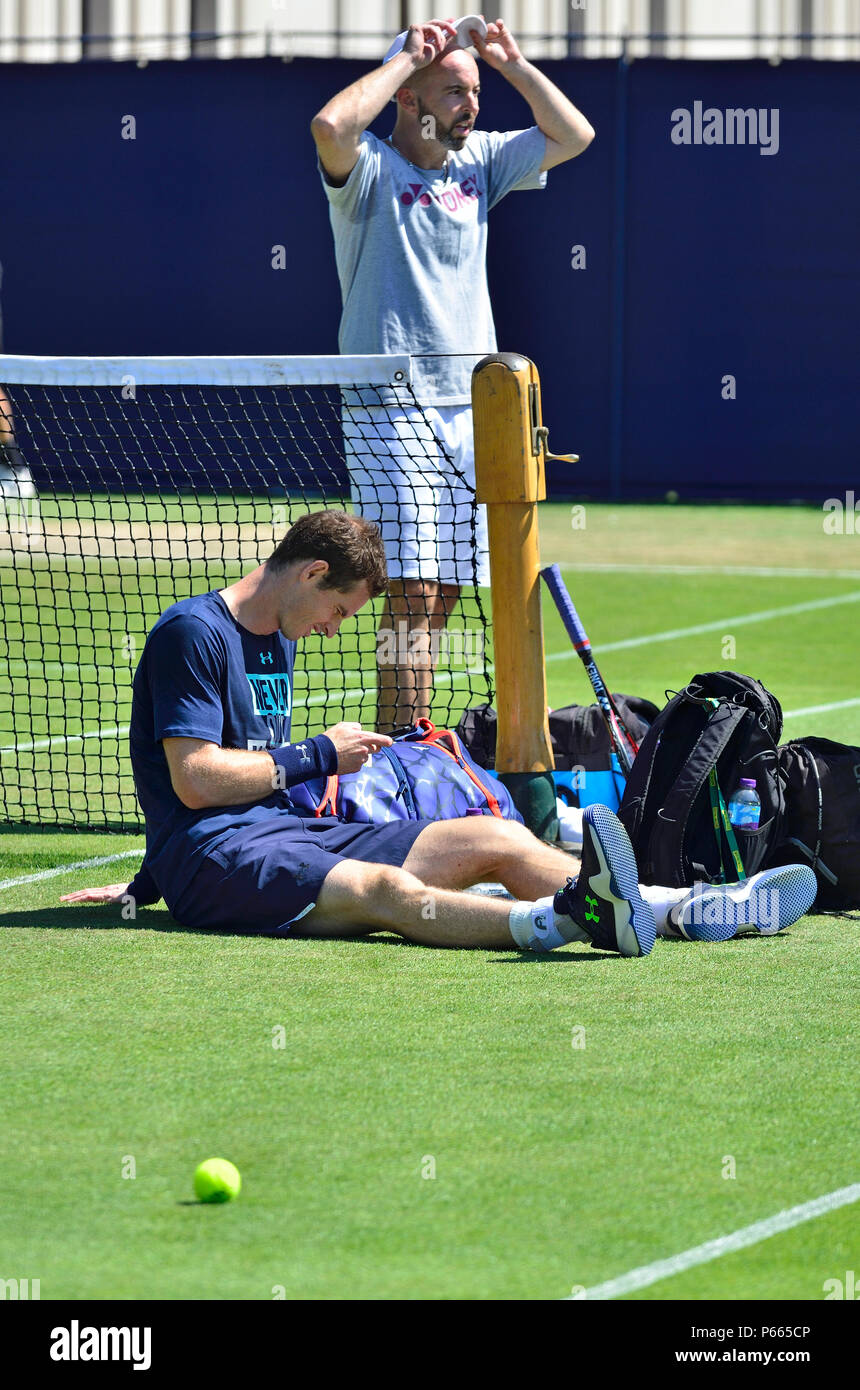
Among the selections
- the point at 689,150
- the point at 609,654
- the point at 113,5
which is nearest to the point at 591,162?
the point at 689,150

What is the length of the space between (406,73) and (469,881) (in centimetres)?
299

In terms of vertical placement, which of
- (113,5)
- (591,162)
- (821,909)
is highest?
(113,5)

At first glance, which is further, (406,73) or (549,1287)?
(406,73)

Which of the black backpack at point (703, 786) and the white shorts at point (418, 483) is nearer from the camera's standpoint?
the black backpack at point (703, 786)

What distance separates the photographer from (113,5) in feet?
81.3

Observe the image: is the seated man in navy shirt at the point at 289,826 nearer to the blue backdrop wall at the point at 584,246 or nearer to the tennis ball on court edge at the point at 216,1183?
the tennis ball on court edge at the point at 216,1183

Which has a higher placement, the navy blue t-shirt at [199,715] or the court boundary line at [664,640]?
the navy blue t-shirt at [199,715]

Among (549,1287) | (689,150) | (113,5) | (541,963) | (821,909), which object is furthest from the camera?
(113,5)

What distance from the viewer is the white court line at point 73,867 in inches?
258

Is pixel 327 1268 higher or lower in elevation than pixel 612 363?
lower

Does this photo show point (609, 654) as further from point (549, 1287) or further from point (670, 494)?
point (670, 494)

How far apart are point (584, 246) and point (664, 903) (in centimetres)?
1629

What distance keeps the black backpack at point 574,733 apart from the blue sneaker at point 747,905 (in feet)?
4.41

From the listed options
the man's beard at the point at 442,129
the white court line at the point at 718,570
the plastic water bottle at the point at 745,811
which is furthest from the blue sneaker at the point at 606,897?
the white court line at the point at 718,570
